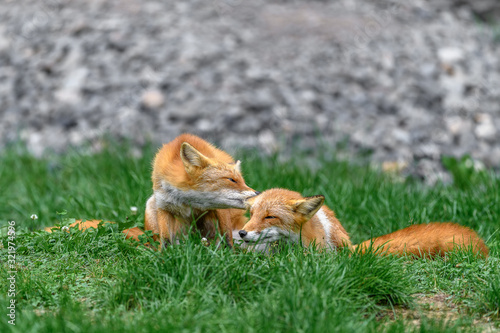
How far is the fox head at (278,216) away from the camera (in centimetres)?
434

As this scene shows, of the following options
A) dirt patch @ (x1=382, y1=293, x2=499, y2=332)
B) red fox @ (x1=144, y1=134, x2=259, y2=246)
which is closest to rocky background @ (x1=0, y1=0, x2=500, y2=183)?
red fox @ (x1=144, y1=134, x2=259, y2=246)

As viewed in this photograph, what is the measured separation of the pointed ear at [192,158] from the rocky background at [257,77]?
4.09 meters

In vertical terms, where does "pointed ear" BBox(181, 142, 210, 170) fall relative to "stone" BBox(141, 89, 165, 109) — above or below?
above

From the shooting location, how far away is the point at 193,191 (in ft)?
14.4

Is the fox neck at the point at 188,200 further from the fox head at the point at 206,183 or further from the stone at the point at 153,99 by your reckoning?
the stone at the point at 153,99

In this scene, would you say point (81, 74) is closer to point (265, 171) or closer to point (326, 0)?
point (265, 171)

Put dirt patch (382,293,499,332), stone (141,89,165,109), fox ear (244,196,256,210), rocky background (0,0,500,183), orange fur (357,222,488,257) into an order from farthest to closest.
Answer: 1. stone (141,89,165,109)
2. rocky background (0,0,500,183)
3. orange fur (357,222,488,257)
4. fox ear (244,196,256,210)
5. dirt patch (382,293,499,332)

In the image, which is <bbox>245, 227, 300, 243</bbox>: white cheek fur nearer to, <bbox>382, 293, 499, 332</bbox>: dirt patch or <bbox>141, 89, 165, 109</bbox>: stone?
<bbox>382, 293, 499, 332</bbox>: dirt patch

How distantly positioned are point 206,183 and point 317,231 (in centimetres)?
103

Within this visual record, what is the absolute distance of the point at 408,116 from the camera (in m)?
9.27

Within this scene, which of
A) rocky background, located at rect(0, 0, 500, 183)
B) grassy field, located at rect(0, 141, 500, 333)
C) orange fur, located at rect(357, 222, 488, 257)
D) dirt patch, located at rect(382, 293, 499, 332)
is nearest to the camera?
grassy field, located at rect(0, 141, 500, 333)

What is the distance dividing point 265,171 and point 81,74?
4434mm

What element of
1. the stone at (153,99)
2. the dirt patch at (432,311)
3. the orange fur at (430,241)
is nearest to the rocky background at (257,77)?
the stone at (153,99)

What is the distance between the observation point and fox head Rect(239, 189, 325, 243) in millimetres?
4340
